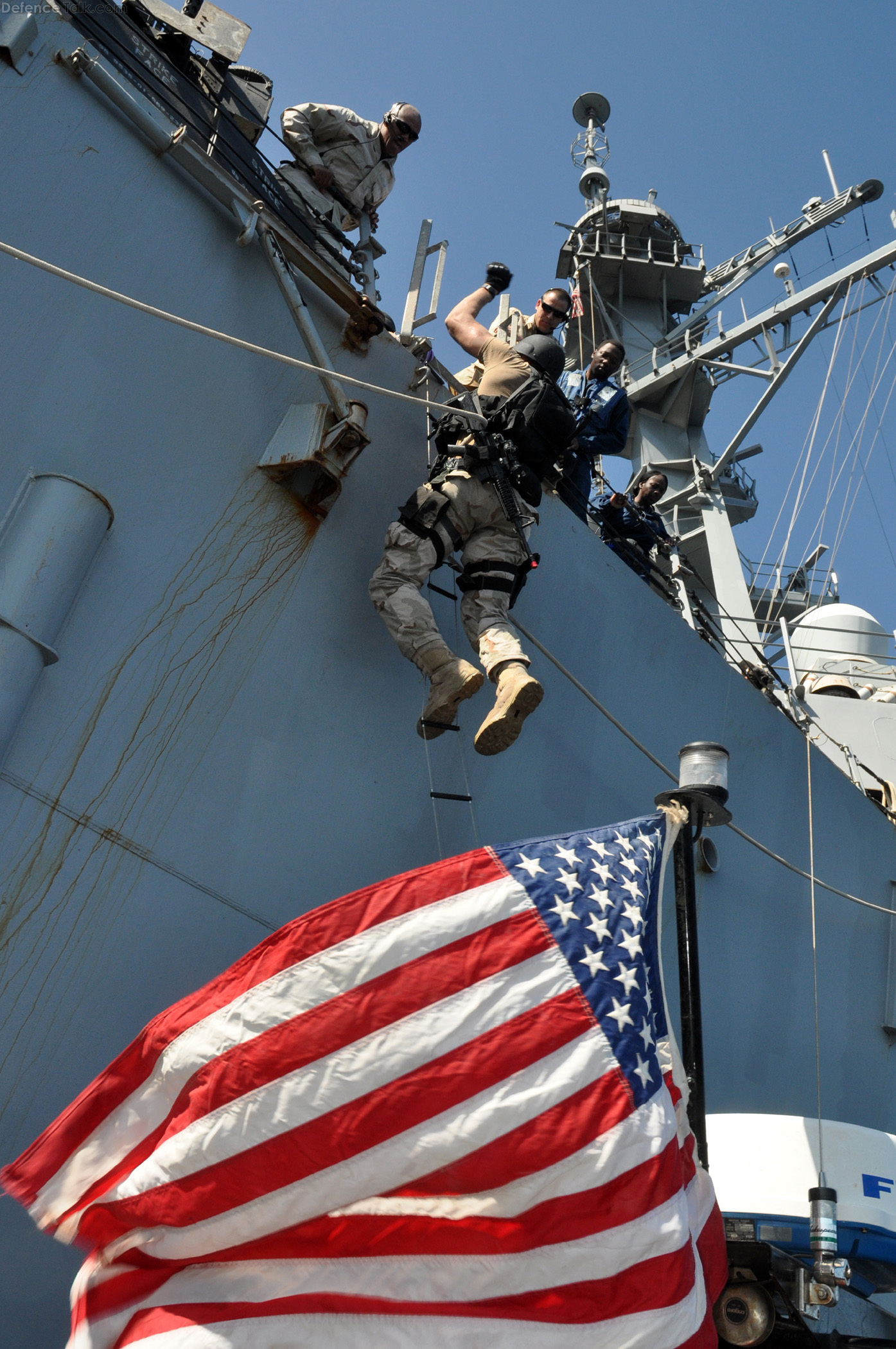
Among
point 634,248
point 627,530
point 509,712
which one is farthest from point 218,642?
point 634,248

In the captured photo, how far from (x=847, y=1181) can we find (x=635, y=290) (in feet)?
48.8

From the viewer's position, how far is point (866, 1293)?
3777 mm

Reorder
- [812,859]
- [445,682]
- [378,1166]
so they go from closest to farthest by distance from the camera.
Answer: [378,1166] → [445,682] → [812,859]

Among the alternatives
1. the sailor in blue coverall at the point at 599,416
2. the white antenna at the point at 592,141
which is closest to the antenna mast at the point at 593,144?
the white antenna at the point at 592,141

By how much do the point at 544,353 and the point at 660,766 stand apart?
2190mm

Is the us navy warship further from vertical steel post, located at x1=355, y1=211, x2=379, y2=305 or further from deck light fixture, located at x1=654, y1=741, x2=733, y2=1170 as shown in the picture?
deck light fixture, located at x1=654, y1=741, x2=733, y2=1170

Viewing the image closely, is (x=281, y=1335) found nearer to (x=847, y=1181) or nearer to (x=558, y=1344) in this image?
(x=558, y=1344)

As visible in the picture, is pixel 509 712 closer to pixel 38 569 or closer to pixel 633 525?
pixel 38 569

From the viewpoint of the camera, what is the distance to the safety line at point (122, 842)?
3.27 metres

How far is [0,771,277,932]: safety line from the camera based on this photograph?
129 inches

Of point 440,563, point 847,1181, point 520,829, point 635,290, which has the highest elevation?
point 635,290

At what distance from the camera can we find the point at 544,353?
15.9 feet

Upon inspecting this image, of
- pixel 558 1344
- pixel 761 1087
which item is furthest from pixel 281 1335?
pixel 761 1087

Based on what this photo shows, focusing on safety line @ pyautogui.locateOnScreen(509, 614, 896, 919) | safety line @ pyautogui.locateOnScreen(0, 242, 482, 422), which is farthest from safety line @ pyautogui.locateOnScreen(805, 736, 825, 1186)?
safety line @ pyautogui.locateOnScreen(0, 242, 482, 422)
